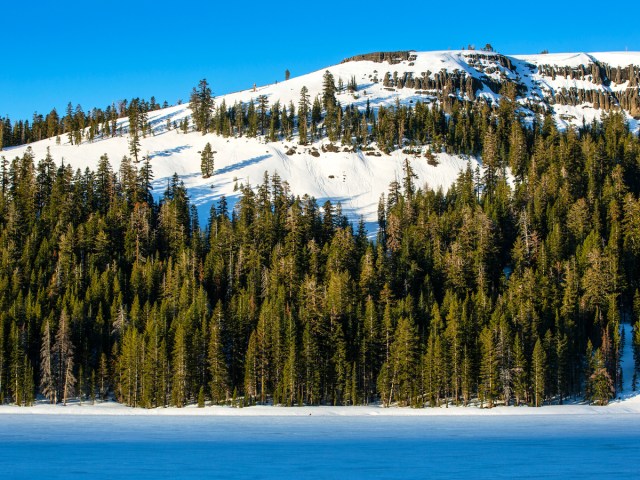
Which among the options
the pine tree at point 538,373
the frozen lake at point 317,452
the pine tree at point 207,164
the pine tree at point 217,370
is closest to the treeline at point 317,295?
the pine tree at point 538,373

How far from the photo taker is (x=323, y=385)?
80812 millimetres

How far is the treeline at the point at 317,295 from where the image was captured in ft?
257

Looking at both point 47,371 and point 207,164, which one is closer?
point 47,371

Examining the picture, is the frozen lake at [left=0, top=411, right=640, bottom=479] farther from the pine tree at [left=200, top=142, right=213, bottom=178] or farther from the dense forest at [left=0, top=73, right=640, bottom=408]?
the pine tree at [left=200, top=142, right=213, bottom=178]

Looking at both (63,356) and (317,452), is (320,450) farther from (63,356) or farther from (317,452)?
(63,356)

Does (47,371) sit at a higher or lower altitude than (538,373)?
higher

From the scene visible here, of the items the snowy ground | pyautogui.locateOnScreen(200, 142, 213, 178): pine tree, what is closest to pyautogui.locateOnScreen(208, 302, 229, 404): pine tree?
the snowy ground

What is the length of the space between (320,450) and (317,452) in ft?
3.09

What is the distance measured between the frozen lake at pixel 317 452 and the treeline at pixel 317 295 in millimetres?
29186

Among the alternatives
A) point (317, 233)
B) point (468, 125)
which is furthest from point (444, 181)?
point (317, 233)

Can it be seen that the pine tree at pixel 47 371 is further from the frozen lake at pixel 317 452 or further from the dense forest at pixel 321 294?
the frozen lake at pixel 317 452

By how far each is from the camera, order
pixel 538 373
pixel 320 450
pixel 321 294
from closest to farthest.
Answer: pixel 320 450 < pixel 538 373 < pixel 321 294

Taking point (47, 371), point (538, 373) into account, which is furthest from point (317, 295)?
point (47, 371)

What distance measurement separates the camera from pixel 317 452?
32.3 m
